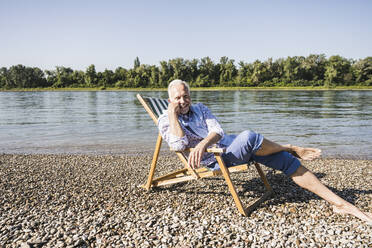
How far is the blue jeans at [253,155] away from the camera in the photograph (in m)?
3.28

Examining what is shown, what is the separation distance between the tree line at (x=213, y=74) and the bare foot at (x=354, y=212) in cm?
7702

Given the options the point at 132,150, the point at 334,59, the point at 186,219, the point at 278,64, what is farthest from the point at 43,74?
the point at 186,219

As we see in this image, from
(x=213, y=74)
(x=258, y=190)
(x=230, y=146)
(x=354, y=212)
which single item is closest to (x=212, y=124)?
(x=230, y=146)

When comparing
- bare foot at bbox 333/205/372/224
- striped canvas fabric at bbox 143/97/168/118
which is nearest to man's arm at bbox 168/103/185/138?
striped canvas fabric at bbox 143/97/168/118

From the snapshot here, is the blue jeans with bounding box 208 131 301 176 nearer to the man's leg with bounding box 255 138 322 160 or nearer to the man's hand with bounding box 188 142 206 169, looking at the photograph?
the man's leg with bounding box 255 138 322 160

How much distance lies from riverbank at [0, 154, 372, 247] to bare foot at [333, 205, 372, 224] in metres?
0.07

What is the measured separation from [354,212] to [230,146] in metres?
1.58

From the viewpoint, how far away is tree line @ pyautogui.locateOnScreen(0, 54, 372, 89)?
73.8 metres

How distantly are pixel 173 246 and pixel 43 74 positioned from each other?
105 metres

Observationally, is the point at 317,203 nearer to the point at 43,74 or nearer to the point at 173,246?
the point at 173,246

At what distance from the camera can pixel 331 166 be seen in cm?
605

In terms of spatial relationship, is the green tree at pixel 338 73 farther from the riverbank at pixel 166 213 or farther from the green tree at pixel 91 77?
the riverbank at pixel 166 213

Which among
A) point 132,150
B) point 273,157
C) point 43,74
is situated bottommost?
point 132,150

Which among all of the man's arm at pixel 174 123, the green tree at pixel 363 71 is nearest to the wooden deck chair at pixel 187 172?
the man's arm at pixel 174 123
